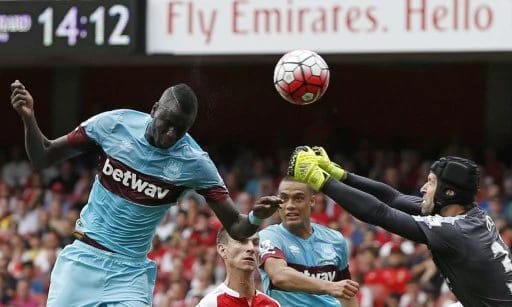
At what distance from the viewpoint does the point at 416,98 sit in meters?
18.9

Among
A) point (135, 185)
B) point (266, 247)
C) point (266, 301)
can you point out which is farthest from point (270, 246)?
point (135, 185)

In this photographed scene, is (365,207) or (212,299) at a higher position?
(365,207)

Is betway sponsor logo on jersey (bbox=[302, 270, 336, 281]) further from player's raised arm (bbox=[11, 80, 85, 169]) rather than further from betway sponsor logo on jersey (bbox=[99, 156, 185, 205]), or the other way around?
player's raised arm (bbox=[11, 80, 85, 169])

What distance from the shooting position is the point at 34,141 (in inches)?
277

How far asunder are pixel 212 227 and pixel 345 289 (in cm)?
812

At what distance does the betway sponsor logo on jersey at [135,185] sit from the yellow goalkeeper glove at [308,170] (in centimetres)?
80

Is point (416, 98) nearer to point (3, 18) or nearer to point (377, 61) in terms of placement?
point (377, 61)

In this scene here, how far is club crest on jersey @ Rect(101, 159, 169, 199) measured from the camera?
23.4ft

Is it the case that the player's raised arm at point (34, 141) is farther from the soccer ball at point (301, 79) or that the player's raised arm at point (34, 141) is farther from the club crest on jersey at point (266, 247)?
the soccer ball at point (301, 79)

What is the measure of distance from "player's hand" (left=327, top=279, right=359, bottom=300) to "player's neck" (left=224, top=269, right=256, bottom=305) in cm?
71

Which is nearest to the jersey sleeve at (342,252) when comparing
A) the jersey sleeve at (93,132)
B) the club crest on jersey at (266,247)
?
the club crest on jersey at (266,247)

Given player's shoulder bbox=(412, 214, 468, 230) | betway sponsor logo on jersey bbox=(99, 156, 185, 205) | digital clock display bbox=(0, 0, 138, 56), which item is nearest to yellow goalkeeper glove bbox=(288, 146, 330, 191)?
player's shoulder bbox=(412, 214, 468, 230)

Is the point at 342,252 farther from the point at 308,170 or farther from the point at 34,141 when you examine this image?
the point at 34,141

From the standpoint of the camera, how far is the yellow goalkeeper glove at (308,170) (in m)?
6.69
